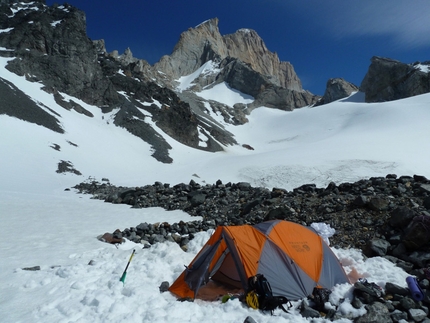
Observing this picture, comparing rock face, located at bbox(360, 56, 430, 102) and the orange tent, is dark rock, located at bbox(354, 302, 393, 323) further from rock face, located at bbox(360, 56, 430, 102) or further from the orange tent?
rock face, located at bbox(360, 56, 430, 102)

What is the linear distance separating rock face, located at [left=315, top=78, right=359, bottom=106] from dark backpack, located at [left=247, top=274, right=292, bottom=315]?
123790mm

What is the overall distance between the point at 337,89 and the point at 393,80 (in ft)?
88.5

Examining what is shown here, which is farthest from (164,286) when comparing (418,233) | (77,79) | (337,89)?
(337,89)

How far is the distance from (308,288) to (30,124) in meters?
34.4

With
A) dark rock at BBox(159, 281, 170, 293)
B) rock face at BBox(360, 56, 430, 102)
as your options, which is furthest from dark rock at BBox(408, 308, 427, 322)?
rock face at BBox(360, 56, 430, 102)

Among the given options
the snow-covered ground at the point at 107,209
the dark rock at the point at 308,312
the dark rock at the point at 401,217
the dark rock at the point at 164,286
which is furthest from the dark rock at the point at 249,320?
the dark rock at the point at 401,217

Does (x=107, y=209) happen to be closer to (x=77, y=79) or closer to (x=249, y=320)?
(x=249, y=320)

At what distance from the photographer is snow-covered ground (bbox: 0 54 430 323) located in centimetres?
515

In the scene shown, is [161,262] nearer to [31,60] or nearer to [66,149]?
[66,149]

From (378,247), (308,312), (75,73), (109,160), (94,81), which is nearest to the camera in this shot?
(308,312)

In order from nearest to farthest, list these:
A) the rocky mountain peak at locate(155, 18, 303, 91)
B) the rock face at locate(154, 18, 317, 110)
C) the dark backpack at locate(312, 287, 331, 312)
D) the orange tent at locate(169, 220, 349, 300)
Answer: the dark backpack at locate(312, 287, 331, 312)
the orange tent at locate(169, 220, 349, 300)
the rock face at locate(154, 18, 317, 110)
the rocky mountain peak at locate(155, 18, 303, 91)

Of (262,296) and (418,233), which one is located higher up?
(418,233)

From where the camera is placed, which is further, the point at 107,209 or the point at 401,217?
the point at 107,209

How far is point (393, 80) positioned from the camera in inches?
3551
